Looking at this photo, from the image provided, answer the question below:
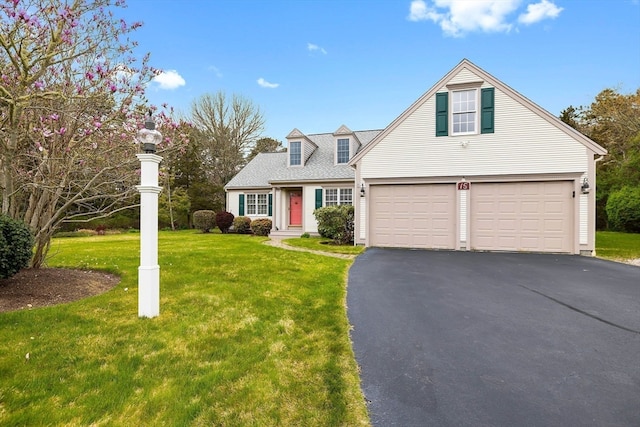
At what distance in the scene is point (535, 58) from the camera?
1377 cm

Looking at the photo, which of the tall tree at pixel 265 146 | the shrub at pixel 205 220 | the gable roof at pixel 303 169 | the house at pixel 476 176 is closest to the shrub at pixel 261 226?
the gable roof at pixel 303 169

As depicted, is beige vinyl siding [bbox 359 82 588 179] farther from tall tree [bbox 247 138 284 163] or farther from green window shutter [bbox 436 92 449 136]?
tall tree [bbox 247 138 284 163]

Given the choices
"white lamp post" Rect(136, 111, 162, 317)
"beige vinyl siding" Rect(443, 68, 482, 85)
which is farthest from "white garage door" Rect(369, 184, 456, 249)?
"white lamp post" Rect(136, 111, 162, 317)

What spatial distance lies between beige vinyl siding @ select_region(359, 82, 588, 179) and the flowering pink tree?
7732 millimetres

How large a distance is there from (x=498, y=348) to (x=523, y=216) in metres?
8.34

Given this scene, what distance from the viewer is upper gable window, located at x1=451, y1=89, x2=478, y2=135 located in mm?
10898

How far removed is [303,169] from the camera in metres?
17.2

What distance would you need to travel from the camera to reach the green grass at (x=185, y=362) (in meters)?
2.21

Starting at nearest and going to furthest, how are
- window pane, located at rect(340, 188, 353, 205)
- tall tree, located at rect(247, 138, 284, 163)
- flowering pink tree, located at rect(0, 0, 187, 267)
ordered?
flowering pink tree, located at rect(0, 0, 187, 267)
window pane, located at rect(340, 188, 353, 205)
tall tree, located at rect(247, 138, 284, 163)

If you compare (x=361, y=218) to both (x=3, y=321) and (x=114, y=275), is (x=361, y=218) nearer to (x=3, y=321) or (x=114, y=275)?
(x=114, y=275)

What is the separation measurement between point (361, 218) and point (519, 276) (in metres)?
5.74

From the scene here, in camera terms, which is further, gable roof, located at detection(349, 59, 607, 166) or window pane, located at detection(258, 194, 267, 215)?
window pane, located at detection(258, 194, 267, 215)

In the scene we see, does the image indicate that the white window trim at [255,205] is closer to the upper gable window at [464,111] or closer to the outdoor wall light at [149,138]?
the upper gable window at [464,111]

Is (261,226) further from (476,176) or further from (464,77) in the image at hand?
(464,77)
